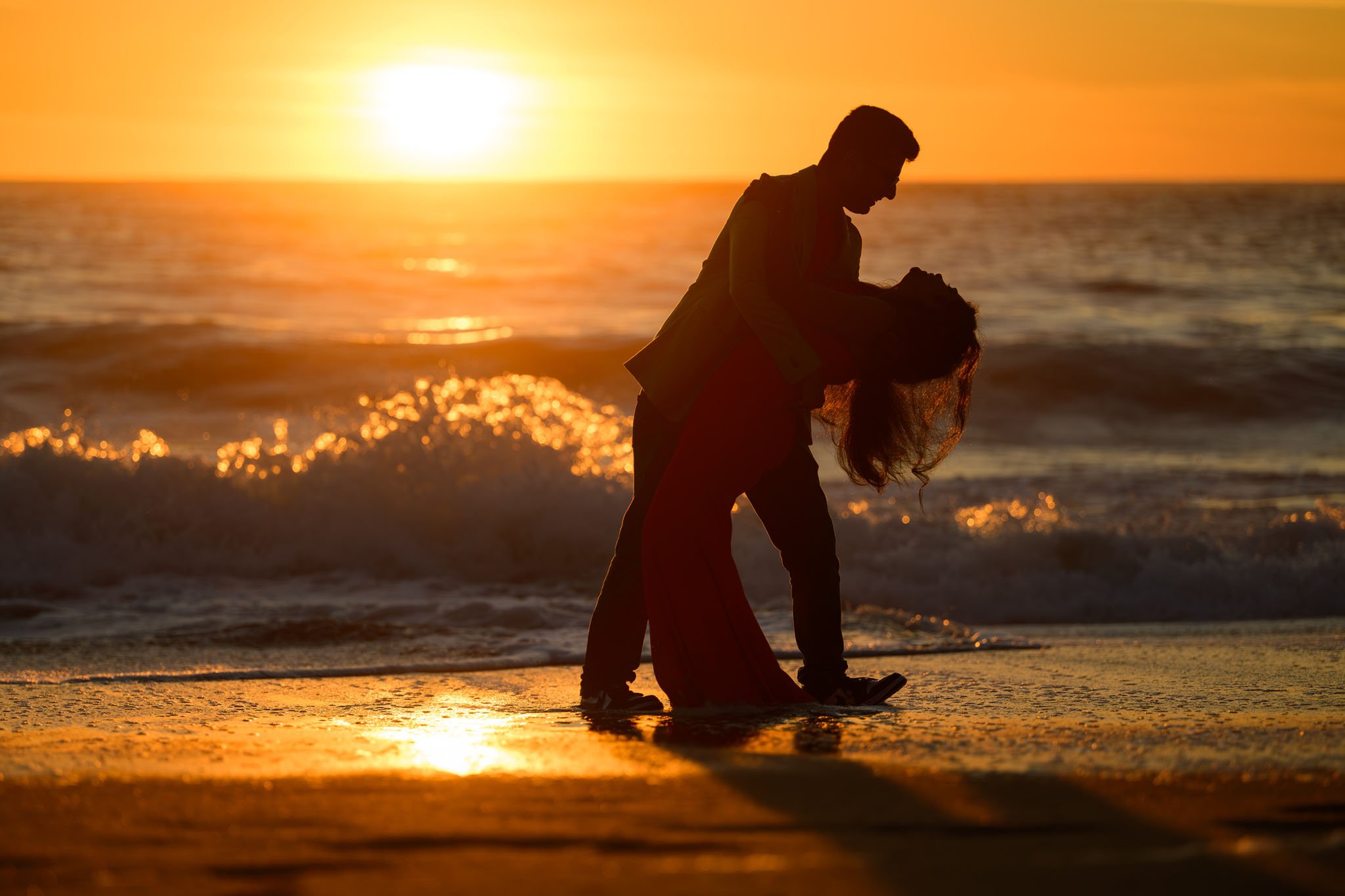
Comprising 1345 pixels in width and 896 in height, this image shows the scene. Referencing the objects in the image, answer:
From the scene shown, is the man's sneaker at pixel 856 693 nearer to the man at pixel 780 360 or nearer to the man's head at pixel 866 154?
the man at pixel 780 360

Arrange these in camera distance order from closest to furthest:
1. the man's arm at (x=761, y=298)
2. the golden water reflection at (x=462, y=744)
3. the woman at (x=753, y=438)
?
the golden water reflection at (x=462, y=744)
the man's arm at (x=761, y=298)
the woman at (x=753, y=438)

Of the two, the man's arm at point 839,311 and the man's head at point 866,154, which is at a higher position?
the man's head at point 866,154

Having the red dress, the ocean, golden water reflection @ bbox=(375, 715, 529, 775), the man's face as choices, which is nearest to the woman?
the red dress

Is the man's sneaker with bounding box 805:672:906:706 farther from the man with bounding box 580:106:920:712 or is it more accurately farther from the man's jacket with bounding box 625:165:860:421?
the man's jacket with bounding box 625:165:860:421

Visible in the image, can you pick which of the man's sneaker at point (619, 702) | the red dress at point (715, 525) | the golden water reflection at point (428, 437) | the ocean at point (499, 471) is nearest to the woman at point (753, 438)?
the red dress at point (715, 525)

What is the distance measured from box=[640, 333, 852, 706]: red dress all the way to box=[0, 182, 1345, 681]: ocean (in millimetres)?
2029

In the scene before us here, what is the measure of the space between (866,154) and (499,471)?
543 centimetres

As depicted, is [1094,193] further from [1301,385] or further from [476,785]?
[476,785]

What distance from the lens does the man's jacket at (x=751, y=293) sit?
10.7 feet

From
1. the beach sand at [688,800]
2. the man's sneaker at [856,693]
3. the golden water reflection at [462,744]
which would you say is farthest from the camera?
the man's sneaker at [856,693]

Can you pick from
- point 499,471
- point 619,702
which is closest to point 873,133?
point 619,702

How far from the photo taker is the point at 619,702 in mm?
3701

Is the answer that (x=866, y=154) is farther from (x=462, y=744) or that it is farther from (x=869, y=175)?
(x=462, y=744)

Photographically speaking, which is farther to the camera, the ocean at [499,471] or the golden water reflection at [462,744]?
the ocean at [499,471]
